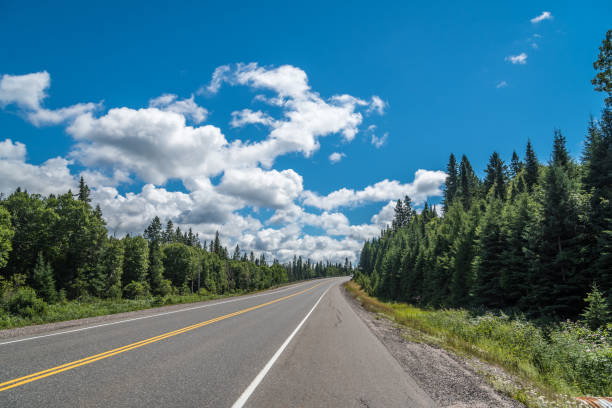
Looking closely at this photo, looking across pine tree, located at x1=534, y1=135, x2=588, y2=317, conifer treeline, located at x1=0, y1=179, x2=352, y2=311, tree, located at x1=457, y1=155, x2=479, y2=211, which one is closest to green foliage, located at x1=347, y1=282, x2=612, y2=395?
pine tree, located at x1=534, y1=135, x2=588, y2=317

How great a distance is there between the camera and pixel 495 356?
358 inches

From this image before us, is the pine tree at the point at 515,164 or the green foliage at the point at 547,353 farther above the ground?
the pine tree at the point at 515,164

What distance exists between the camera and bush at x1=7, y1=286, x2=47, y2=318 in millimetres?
13484

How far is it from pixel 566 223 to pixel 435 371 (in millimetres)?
14150

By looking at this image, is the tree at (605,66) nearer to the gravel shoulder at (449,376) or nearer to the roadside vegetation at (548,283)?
the roadside vegetation at (548,283)

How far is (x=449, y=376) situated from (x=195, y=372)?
512cm

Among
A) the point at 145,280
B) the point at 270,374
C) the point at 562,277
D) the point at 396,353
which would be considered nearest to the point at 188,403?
the point at 270,374

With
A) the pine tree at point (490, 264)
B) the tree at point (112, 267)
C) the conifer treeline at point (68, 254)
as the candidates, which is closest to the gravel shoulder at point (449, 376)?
the pine tree at point (490, 264)

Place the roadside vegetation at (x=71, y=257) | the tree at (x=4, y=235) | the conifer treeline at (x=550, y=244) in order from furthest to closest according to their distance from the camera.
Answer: the roadside vegetation at (x=71, y=257)
the tree at (x=4, y=235)
the conifer treeline at (x=550, y=244)

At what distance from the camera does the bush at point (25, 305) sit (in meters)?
13.5

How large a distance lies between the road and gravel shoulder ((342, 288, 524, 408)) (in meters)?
0.34

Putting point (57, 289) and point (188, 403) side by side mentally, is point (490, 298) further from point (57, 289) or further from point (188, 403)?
point (57, 289)

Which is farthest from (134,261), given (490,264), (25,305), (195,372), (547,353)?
(547,353)

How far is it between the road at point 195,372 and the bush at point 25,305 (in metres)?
5.88
